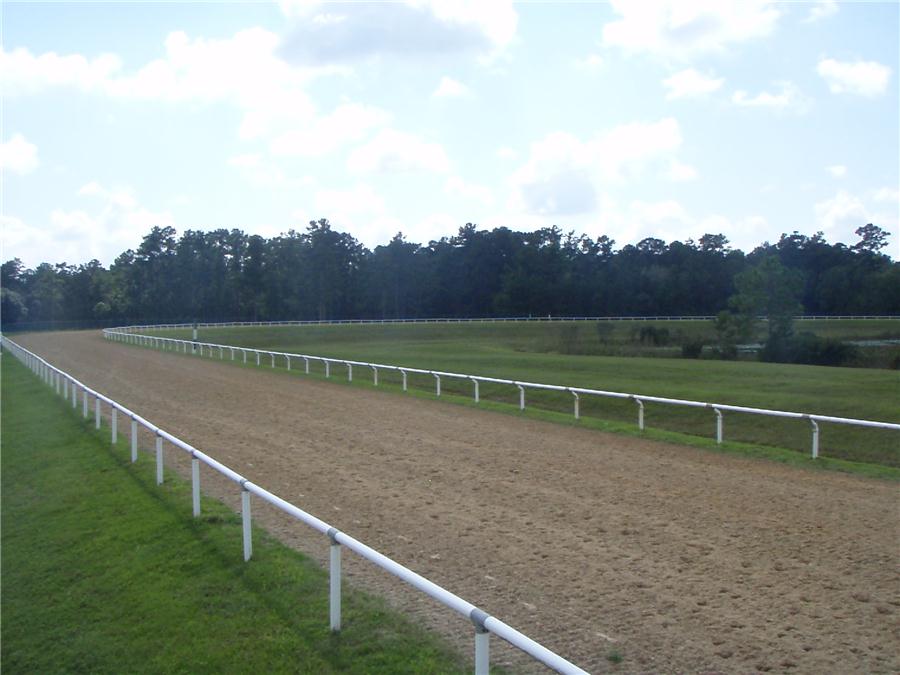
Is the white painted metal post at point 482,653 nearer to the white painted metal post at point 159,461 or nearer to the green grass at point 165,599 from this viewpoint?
the green grass at point 165,599

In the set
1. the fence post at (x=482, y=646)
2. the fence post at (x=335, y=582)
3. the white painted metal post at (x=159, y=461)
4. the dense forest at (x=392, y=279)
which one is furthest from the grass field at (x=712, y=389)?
the dense forest at (x=392, y=279)

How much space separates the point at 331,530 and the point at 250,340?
169ft

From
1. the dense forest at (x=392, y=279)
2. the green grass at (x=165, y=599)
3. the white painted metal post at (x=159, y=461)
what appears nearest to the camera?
the green grass at (x=165, y=599)

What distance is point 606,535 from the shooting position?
7.47m

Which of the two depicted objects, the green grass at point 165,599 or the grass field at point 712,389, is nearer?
the green grass at point 165,599

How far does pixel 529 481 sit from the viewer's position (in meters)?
9.95

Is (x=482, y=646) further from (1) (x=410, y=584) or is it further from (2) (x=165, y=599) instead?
(2) (x=165, y=599)

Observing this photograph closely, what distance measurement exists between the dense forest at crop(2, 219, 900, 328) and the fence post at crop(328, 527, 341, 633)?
9671 cm

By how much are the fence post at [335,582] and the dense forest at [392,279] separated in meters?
96.7

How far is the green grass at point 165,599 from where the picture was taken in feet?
17.5

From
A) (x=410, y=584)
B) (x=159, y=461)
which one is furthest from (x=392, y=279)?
(x=410, y=584)

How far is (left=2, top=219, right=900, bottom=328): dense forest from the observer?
3957 inches

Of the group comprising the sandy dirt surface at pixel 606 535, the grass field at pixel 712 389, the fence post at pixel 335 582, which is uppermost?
the fence post at pixel 335 582

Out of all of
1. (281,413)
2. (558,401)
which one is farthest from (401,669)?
(558,401)
